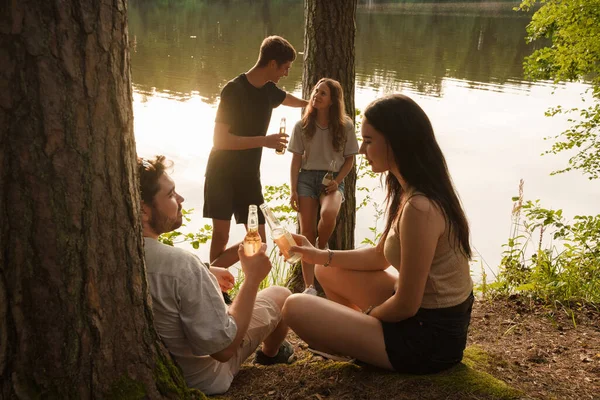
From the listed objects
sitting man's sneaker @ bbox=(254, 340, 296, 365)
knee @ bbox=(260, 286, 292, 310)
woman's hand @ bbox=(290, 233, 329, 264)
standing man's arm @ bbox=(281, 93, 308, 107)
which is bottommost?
sitting man's sneaker @ bbox=(254, 340, 296, 365)

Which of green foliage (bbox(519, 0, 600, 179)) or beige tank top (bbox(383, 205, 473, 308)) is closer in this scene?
beige tank top (bbox(383, 205, 473, 308))

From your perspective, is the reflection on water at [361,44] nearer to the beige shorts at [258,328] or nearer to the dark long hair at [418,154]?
the beige shorts at [258,328]

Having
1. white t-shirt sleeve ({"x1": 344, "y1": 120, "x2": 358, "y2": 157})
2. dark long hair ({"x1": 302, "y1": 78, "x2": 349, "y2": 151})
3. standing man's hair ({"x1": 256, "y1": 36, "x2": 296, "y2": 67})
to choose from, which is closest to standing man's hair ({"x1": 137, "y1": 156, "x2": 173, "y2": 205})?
standing man's hair ({"x1": 256, "y1": 36, "x2": 296, "y2": 67})

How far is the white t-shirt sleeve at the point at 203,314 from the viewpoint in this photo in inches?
81.6

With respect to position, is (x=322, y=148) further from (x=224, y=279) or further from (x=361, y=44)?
(x=361, y=44)

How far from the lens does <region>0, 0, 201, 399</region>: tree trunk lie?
1422 mm

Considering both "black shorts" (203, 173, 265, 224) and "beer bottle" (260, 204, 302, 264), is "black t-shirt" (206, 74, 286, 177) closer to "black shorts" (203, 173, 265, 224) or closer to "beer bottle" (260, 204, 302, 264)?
"black shorts" (203, 173, 265, 224)

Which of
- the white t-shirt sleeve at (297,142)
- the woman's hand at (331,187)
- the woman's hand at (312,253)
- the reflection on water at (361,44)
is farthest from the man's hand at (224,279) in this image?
the reflection on water at (361,44)

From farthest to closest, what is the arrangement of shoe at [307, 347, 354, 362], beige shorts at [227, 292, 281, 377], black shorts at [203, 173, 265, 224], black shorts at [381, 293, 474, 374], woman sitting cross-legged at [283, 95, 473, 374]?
1. black shorts at [203, 173, 265, 224]
2. shoe at [307, 347, 354, 362]
3. beige shorts at [227, 292, 281, 377]
4. black shorts at [381, 293, 474, 374]
5. woman sitting cross-legged at [283, 95, 473, 374]

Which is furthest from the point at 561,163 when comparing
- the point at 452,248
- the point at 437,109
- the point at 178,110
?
the point at 452,248

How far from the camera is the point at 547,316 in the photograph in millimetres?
4133

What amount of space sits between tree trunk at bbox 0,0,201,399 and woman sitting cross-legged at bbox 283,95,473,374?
3.59 ft

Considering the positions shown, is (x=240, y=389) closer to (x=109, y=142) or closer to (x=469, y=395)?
(x=469, y=395)

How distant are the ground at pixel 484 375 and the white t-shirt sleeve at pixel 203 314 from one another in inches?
16.0
